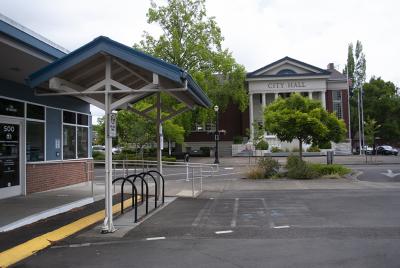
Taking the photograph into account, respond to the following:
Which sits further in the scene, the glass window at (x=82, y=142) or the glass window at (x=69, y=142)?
the glass window at (x=82, y=142)

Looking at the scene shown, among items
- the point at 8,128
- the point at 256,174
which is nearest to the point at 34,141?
the point at 8,128

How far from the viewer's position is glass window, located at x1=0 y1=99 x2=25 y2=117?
1271cm

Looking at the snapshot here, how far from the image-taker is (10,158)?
522 inches

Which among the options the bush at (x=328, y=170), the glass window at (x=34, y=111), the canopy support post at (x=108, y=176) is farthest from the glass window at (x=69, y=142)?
the bush at (x=328, y=170)

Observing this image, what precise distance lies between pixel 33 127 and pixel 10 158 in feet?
5.18

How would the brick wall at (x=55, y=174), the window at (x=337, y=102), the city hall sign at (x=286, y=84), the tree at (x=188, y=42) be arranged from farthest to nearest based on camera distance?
the window at (x=337, y=102) → the city hall sign at (x=286, y=84) → the tree at (x=188, y=42) → the brick wall at (x=55, y=174)

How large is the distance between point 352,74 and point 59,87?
7279 cm

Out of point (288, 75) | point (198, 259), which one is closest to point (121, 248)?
point (198, 259)

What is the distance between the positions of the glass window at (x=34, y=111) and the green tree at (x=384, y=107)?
197 ft

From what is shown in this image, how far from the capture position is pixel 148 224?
982 cm

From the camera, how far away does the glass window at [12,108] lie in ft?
41.7

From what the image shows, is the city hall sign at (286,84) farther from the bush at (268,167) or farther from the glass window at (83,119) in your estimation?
the glass window at (83,119)

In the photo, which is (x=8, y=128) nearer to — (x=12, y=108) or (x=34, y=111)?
(x=12, y=108)

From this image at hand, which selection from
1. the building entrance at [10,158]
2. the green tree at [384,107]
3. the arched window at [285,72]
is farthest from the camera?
the green tree at [384,107]
